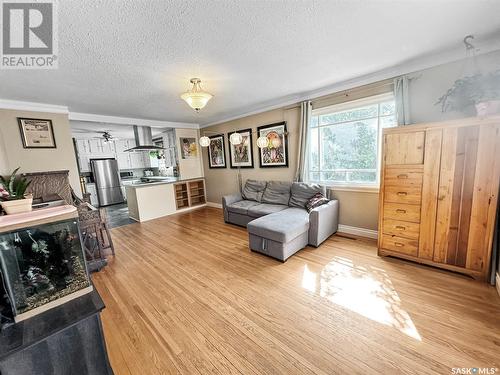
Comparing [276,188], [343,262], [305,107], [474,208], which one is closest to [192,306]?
[343,262]

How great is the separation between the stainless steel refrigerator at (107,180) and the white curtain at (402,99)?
28.1 ft

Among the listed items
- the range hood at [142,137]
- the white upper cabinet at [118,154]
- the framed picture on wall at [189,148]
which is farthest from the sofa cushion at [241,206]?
the white upper cabinet at [118,154]

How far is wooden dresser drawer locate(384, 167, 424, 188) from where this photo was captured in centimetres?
246

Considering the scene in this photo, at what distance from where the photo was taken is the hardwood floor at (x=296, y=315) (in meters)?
1.46

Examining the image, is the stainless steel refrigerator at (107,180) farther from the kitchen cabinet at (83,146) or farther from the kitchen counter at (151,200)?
the kitchen counter at (151,200)

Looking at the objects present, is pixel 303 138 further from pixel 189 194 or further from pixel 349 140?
pixel 189 194

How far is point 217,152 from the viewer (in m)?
6.04

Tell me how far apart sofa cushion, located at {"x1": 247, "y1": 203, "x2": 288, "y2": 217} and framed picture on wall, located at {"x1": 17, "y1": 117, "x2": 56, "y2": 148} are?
3803mm

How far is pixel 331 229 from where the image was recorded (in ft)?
11.6

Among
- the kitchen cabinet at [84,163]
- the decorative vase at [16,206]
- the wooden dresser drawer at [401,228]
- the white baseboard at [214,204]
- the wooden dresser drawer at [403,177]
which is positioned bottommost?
the white baseboard at [214,204]

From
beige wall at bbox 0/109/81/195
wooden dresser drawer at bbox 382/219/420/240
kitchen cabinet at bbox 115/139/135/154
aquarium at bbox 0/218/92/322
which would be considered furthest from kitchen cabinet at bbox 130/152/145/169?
wooden dresser drawer at bbox 382/219/420/240

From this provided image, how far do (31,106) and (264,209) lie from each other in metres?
4.37

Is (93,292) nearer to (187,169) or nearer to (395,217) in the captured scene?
(395,217)

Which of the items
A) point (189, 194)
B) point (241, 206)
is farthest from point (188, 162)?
point (241, 206)
